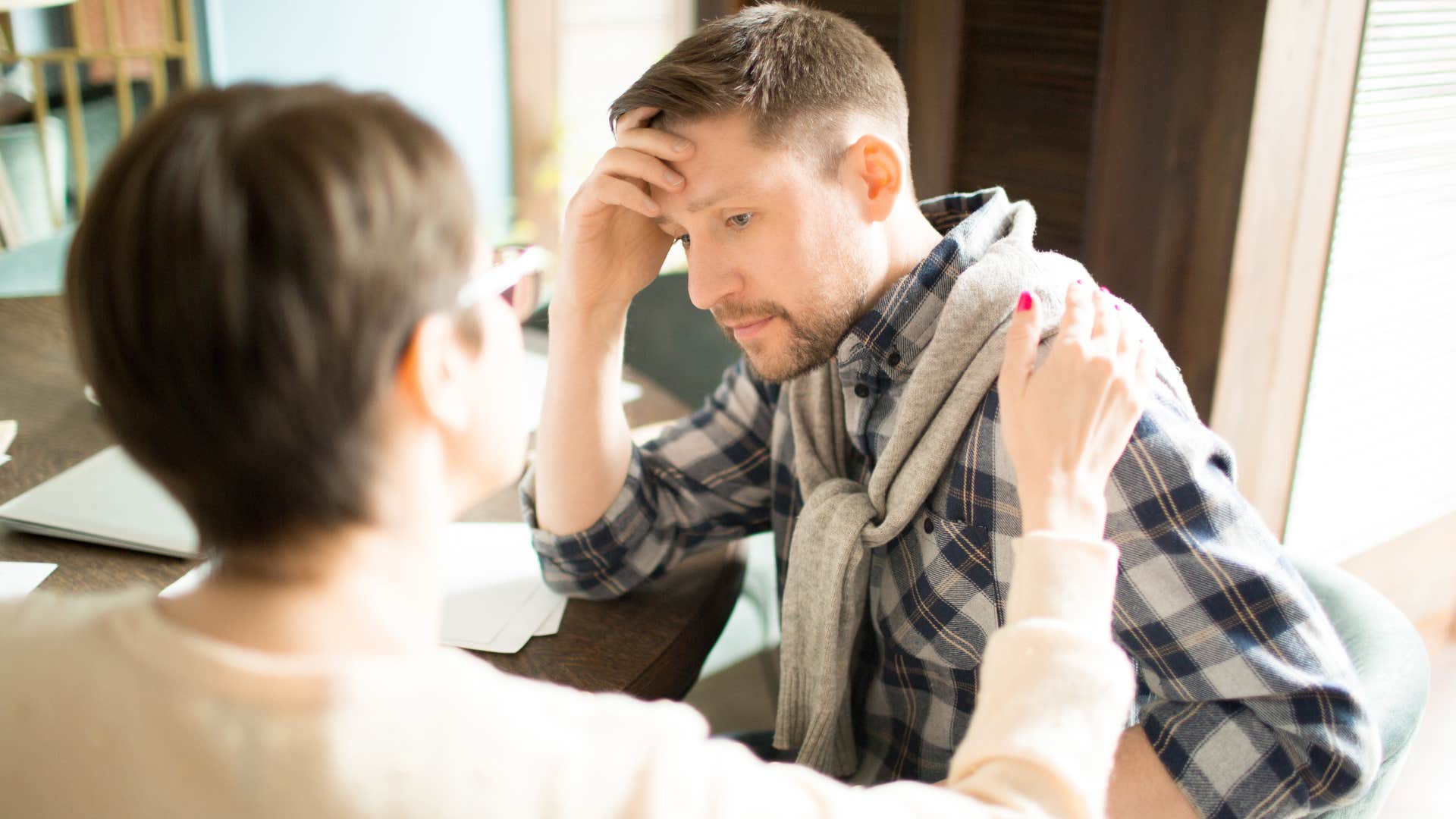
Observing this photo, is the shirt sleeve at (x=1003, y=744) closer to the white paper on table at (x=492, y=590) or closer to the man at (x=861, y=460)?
the man at (x=861, y=460)

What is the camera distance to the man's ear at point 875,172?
126 cm

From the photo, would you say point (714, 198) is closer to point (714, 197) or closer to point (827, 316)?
point (714, 197)

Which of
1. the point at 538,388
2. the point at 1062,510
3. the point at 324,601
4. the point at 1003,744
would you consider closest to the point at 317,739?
the point at 324,601

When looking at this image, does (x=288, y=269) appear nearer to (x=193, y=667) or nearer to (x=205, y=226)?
(x=205, y=226)

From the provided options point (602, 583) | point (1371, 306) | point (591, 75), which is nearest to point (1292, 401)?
point (1371, 306)

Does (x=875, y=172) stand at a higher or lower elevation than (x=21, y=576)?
higher

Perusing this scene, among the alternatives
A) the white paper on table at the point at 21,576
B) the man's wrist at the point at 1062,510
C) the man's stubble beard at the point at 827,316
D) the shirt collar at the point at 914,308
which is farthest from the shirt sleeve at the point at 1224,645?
the white paper on table at the point at 21,576

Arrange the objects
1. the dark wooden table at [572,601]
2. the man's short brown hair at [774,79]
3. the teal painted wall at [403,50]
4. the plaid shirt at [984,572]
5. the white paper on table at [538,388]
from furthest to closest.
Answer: the teal painted wall at [403,50] < the white paper on table at [538,388] < the man's short brown hair at [774,79] < the dark wooden table at [572,601] < the plaid shirt at [984,572]

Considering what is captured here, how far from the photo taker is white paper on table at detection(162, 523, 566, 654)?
1146 mm

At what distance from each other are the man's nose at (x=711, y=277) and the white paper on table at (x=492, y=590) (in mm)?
350

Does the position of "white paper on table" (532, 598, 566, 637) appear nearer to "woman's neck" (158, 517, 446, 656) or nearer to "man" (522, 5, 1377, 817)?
"man" (522, 5, 1377, 817)

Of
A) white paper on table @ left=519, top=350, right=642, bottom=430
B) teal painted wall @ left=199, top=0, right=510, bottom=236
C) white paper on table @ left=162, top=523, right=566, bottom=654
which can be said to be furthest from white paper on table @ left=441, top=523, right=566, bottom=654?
teal painted wall @ left=199, top=0, right=510, bottom=236

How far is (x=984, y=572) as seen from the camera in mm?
1096

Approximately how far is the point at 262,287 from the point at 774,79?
0.81m
